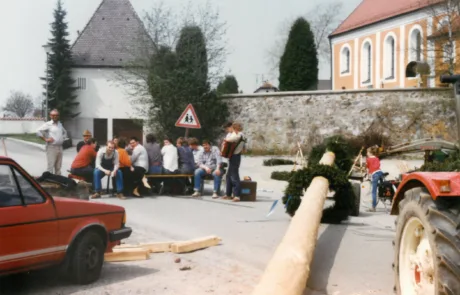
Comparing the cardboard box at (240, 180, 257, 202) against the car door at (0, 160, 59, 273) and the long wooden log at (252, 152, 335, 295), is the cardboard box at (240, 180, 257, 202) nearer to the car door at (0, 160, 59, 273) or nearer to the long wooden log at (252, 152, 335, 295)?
the long wooden log at (252, 152, 335, 295)

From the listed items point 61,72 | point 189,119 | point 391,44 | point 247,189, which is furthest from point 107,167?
point 391,44

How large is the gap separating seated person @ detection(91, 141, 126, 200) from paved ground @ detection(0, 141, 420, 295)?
668 mm

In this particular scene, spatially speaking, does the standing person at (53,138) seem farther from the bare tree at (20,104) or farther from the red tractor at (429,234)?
the bare tree at (20,104)

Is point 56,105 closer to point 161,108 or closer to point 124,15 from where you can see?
point 124,15

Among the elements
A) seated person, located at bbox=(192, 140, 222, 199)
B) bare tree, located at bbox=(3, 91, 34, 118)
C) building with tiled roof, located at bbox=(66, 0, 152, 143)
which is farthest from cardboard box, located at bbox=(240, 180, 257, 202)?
bare tree, located at bbox=(3, 91, 34, 118)

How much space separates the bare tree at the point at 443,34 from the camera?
144 ft

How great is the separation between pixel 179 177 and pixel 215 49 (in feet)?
72.5

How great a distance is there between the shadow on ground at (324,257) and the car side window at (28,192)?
113 inches

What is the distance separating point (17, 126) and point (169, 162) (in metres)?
58.3

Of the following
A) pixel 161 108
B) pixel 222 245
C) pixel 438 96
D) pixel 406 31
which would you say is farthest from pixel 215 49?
pixel 222 245

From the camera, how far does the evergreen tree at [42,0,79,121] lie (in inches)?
2178

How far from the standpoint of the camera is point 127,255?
8.59m

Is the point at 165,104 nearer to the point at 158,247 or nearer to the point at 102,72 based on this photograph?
the point at 158,247

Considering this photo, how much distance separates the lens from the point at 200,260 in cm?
886
